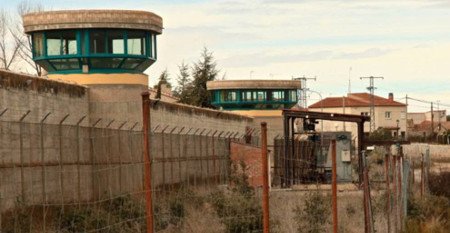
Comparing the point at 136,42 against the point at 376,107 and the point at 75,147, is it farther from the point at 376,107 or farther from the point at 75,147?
the point at 376,107

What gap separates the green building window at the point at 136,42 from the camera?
26.4 m

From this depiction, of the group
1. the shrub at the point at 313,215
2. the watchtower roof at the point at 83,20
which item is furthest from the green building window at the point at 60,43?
the shrub at the point at 313,215

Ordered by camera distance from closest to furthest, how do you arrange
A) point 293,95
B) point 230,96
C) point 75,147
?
point 75,147, point 230,96, point 293,95

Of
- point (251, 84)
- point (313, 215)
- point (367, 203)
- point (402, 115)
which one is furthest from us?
point (402, 115)

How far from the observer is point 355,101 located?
133m

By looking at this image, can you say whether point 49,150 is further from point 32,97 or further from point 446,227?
point 446,227

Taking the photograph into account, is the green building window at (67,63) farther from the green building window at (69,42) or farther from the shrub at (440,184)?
the shrub at (440,184)

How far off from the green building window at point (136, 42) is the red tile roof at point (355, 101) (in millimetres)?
106723

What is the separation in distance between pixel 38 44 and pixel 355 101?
109 meters

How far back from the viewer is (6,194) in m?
15.5

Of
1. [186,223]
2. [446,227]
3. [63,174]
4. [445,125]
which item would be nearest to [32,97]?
[63,174]

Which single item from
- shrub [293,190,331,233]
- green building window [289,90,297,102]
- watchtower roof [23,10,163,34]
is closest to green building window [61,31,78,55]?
watchtower roof [23,10,163,34]

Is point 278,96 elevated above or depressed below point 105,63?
below

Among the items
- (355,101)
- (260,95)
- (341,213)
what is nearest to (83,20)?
(341,213)
